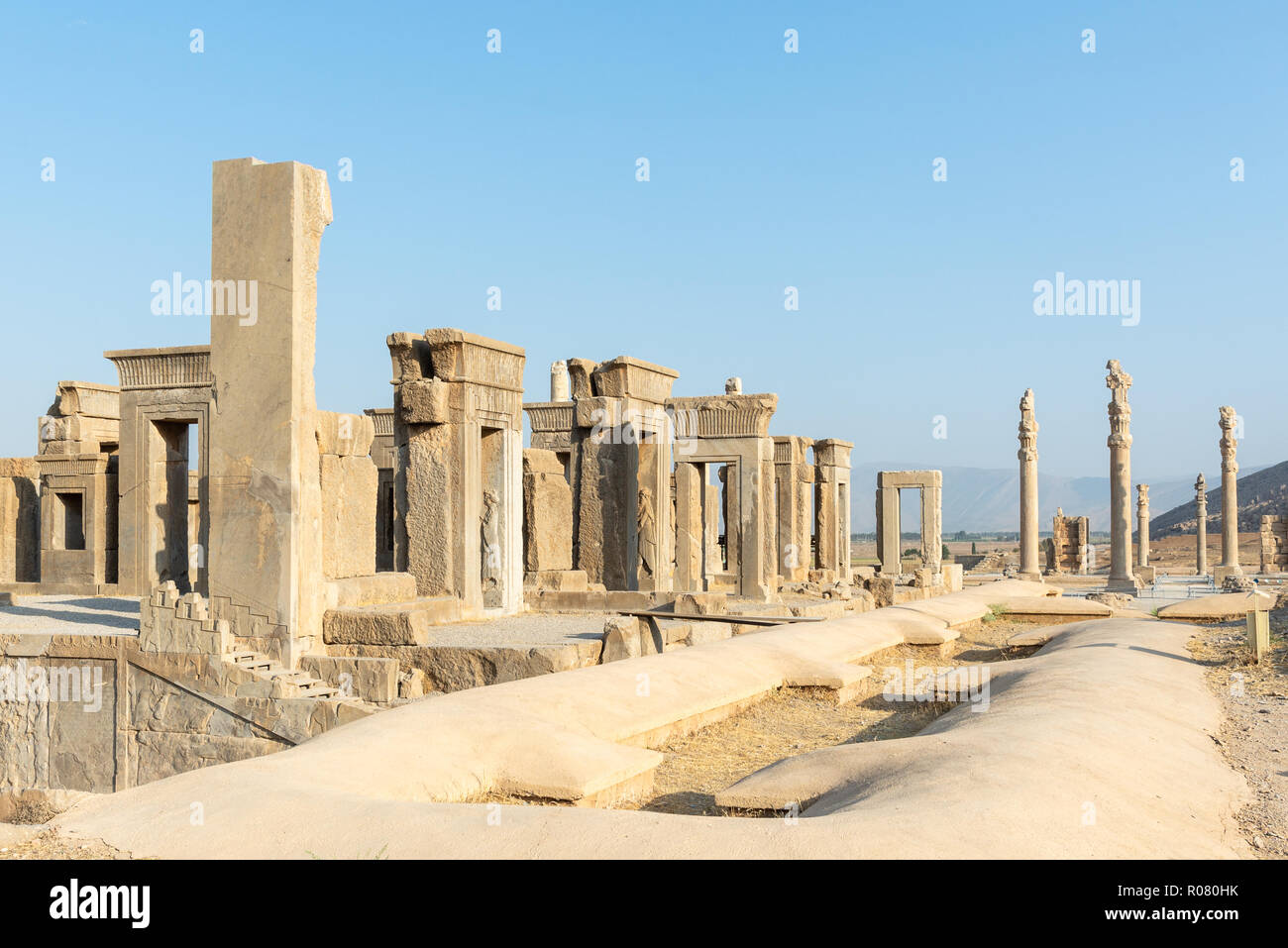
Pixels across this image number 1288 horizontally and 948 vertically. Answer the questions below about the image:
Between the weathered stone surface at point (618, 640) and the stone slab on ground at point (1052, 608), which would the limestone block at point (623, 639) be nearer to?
the weathered stone surface at point (618, 640)

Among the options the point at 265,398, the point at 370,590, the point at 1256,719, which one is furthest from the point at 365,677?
the point at 1256,719

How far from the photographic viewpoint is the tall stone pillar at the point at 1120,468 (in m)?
28.5

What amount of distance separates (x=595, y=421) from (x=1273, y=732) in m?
11.2

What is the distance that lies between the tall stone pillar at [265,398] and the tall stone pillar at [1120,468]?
80.0ft

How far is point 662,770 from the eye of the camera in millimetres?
7246

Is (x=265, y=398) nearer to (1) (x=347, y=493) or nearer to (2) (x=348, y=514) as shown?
(1) (x=347, y=493)

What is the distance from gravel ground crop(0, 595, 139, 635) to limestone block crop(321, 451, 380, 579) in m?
2.20

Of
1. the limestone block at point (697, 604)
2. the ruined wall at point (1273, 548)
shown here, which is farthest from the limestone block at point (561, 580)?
the ruined wall at point (1273, 548)

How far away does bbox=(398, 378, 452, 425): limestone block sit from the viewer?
1317 cm

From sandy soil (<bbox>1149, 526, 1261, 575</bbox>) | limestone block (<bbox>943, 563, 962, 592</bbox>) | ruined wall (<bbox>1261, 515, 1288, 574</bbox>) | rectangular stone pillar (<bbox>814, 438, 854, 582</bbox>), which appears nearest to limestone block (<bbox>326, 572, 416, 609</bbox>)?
rectangular stone pillar (<bbox>814, 438, 854, 582</bbox>)

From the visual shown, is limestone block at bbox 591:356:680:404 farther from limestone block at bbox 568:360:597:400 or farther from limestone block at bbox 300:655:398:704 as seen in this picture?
limestone block at bbox 300:655:398:704

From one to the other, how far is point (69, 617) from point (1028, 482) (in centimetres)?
2679

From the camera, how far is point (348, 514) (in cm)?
1323
